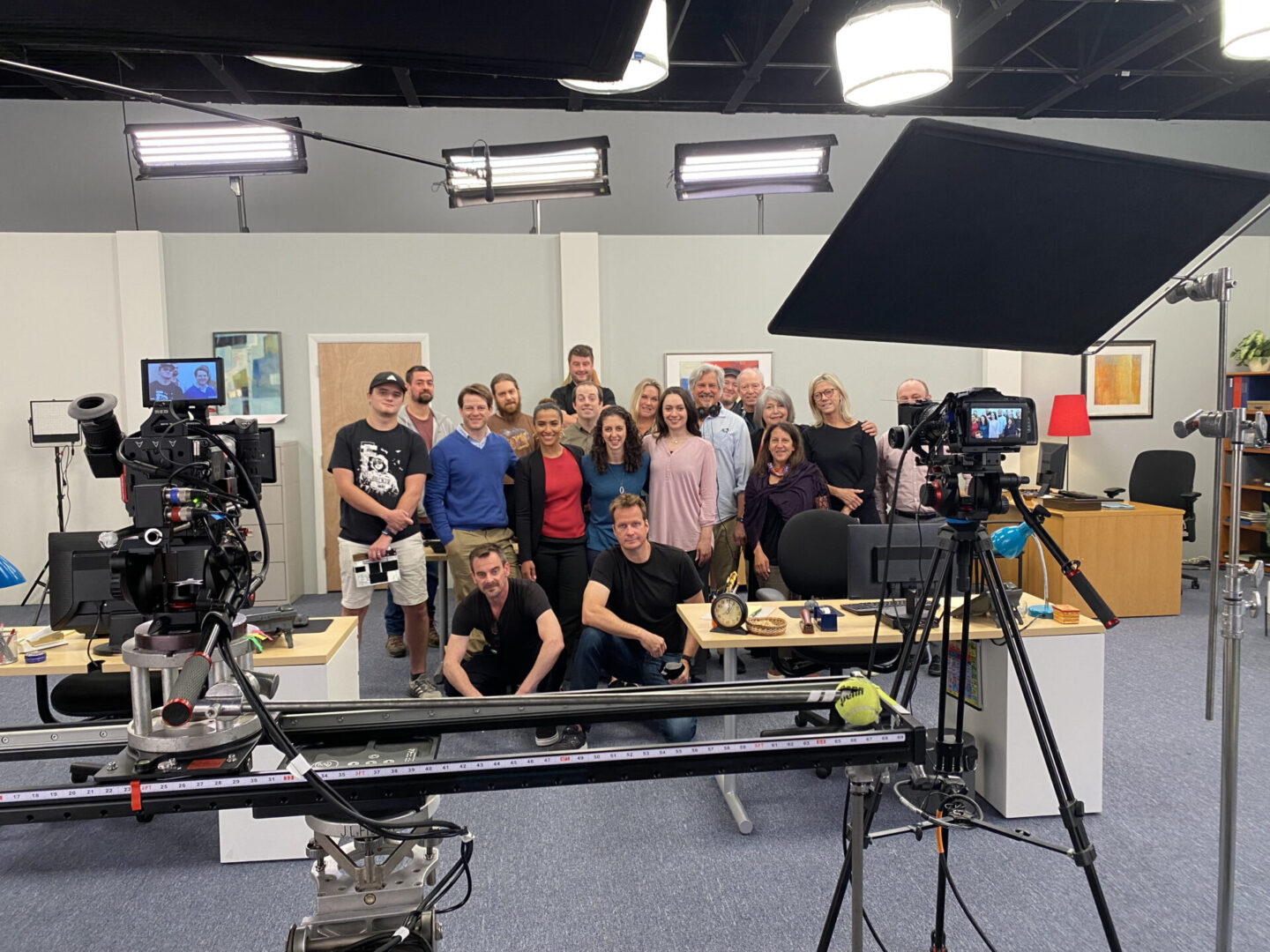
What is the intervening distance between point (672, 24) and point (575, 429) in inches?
129

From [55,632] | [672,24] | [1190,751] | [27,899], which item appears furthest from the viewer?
[672,24]

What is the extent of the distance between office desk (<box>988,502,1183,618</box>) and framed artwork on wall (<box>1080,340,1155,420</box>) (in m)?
2.01

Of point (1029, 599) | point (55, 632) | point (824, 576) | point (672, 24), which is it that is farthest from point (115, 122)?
point (1029, 599)

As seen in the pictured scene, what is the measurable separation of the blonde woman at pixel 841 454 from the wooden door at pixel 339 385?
3567 millimetres

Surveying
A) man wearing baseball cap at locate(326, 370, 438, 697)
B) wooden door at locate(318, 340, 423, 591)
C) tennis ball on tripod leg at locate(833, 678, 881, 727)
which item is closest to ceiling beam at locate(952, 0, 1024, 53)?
man wearing baseball cap at locate(326, 370, 438, 697)

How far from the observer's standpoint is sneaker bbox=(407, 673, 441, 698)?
3.95m

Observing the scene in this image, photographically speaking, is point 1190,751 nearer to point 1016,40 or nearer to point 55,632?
point 55,632

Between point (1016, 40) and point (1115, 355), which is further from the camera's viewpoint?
point (1115, 355)

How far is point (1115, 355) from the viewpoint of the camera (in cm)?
718

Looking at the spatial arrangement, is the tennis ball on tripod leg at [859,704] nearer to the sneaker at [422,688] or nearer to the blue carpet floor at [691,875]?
the blue carpet floor at [691,875]

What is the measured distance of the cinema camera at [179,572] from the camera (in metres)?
1.13

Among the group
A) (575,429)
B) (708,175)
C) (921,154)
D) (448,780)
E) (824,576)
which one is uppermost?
(708,175)

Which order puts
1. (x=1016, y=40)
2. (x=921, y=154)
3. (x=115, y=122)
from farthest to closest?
1. (x=115, y=122)
2. (x=1016, y=40)
3. (x=921, y=154)

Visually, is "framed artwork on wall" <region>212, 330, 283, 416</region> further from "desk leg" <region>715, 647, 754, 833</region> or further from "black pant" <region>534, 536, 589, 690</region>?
"desk leg" <region>715, 647, 754, 833</region>
